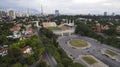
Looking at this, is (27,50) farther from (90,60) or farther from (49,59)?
(90,60)

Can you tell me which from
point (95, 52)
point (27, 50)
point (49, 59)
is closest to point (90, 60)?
point (95, 52)

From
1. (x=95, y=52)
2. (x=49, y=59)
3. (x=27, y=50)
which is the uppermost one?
(x=27, y=50)

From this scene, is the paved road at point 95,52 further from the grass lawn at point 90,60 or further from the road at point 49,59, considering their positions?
the road at point 49,59

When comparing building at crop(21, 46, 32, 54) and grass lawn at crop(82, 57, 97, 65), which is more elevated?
building at crop(21, 46, 32, 54)

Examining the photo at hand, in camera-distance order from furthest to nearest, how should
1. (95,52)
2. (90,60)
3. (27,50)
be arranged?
(95,52)
(90,60)
(27,50)

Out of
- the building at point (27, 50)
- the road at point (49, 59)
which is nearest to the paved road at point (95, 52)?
the road at point (49, 59)

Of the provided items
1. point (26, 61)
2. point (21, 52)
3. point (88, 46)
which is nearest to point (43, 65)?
point (26, 61)

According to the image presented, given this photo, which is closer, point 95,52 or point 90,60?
point 90,60

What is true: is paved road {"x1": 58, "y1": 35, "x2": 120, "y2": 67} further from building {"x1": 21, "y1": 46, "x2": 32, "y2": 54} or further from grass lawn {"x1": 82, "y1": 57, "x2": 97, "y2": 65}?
building {"x1": 21, "y1": 46, "x2": 32, "y2": 54}

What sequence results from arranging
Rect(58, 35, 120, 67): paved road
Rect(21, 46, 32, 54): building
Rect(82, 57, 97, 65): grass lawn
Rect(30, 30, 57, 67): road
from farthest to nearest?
Rect(58, 35, 120, 67): paved road, Rect(82, 57, 97, 65): grass lawn, Rect(21, 46, 32, 54): building, Rect(30, 30, 57, 67): road

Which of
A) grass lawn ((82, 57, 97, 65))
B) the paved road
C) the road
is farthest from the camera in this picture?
the paved road

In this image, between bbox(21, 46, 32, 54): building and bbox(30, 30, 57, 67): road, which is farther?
bbox(21, 46, 32, 54): building

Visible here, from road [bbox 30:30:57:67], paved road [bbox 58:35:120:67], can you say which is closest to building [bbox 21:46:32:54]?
road [bbox 30:30:57:67]

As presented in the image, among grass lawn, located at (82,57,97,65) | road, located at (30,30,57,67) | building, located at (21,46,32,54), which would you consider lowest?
grass lawn, located at (82,57,97,65)
